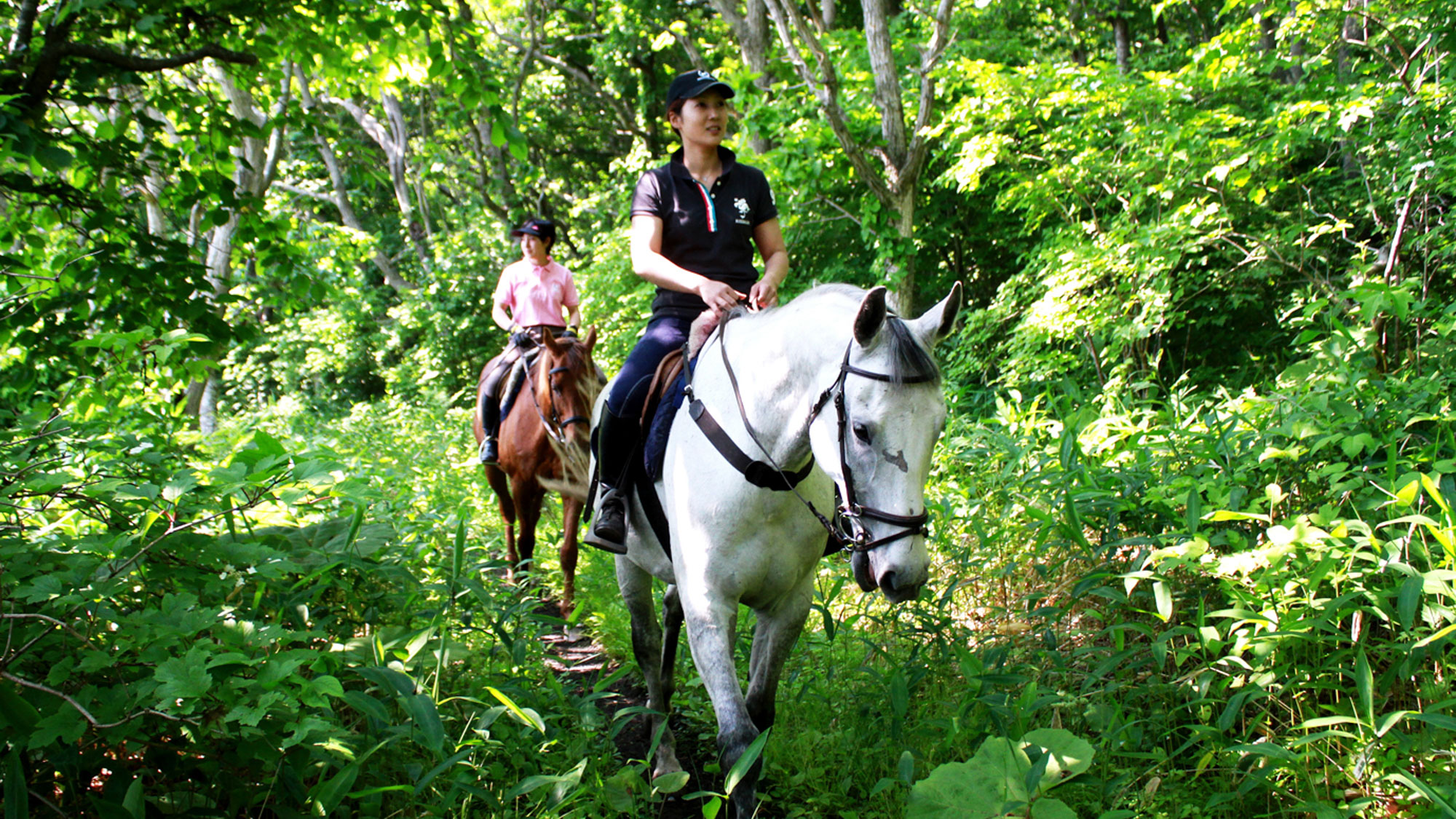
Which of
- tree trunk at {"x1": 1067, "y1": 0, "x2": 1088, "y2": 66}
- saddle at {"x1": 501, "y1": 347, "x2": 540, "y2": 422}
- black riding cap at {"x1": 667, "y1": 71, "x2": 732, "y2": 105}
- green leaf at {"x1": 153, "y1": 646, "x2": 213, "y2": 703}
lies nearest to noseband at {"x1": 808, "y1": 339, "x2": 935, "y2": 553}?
black riding cap at {"x1": 667, "y1": 71, "x2": 732, "y2": 105}

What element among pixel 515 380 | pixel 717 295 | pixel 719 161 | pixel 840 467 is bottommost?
pixel 515 380

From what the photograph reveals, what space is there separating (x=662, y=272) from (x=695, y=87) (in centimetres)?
82

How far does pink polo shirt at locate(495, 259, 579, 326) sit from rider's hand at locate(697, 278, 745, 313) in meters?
4.29

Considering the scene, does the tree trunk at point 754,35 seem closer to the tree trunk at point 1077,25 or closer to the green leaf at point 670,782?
the tree trunk at point 1077,25

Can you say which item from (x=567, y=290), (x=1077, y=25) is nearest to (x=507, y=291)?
(x=567, y=290)

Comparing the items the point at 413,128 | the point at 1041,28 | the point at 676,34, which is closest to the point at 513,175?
the point at 413,128

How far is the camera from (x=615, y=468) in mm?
Result: 3467

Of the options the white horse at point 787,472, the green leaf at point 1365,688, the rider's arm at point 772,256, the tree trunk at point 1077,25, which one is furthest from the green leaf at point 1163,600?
the tree trunk at point 1077,25

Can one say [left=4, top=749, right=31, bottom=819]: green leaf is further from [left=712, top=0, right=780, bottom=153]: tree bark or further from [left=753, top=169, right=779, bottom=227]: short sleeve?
[left=712, top=0, right=780, bottom=153]: tree bark

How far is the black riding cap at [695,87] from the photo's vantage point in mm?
3432

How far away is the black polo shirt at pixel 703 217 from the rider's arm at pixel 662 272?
6cm

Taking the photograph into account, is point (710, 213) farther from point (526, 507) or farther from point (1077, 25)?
point (1077, 25)

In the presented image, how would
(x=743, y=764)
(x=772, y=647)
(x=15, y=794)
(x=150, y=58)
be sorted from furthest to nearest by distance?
1. (x=150, y=58)
2. (x=772, y=647)
3. (x=743, y=764)
4. (x=15, y=794)

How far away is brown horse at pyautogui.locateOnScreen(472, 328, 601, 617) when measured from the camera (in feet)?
19.4
